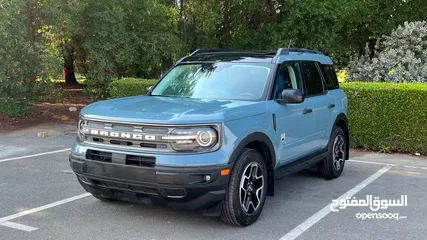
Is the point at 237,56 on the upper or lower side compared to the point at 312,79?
upper

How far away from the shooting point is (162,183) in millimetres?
4156

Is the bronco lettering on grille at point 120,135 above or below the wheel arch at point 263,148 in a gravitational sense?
above

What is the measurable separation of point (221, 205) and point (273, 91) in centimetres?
156

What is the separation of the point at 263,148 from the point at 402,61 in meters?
10.5

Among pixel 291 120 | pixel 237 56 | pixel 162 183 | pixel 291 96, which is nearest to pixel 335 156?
pixel 291 120

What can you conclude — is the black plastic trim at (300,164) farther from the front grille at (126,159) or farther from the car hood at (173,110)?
the front grille at (126,159)

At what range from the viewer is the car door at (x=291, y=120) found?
17.3 ft

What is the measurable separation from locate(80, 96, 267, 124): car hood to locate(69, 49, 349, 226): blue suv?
0.4 inches

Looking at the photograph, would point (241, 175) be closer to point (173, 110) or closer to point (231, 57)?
point (173, 110)

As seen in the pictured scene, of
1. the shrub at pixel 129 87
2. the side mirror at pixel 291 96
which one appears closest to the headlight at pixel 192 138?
the side mirror at pixel 291 96

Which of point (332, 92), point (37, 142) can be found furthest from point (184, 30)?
point (332, 92)

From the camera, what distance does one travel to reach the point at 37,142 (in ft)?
33.8

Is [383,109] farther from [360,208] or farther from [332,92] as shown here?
[360,208]

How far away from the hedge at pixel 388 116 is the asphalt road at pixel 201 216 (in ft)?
5.83
